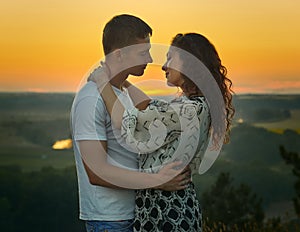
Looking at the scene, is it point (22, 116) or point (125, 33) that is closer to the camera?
point (125, 33)

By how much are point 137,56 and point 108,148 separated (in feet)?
0.93

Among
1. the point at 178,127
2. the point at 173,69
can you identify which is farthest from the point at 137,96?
the point at 178,127

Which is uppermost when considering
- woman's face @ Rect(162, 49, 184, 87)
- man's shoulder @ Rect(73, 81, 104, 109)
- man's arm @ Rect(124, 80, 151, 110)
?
woman's face @ Rect(162, 49, 184, 87)

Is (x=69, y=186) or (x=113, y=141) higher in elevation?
(x=113, y=141)

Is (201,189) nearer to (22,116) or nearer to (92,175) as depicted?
(22,116)

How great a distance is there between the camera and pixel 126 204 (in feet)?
6.99

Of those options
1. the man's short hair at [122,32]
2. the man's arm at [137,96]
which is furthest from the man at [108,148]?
the man's arm at [137,96]

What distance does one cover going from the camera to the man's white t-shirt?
2.03 meters

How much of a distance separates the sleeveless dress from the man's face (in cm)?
13

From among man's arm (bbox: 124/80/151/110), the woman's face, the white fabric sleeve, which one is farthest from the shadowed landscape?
the white fabric sleeve

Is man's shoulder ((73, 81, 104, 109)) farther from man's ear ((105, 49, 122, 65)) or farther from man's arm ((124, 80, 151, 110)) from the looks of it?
man's arm ((124, 80, 151, 110))

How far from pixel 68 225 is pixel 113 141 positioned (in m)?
3.52

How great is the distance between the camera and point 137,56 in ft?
6.97

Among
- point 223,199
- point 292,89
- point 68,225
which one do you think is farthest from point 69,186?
point 292,89
